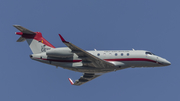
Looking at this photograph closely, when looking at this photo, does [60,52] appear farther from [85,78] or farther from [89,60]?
[85,78]

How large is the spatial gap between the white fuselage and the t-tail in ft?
4.17

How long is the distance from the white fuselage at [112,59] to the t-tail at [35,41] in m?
1.27

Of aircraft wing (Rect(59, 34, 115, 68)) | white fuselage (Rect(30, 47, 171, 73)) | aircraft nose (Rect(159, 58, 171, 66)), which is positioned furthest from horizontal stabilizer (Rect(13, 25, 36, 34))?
aircraft nose (Rect(159, 58, 171, 66))

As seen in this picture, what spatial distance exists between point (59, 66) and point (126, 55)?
8.43 m

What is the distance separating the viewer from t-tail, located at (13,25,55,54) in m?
37.0

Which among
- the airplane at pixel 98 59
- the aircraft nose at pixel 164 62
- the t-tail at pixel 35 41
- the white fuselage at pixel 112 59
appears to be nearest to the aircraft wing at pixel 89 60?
the airplane at pixel 98 59

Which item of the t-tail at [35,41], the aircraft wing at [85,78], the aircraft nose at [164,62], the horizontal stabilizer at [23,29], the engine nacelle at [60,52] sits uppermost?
the horizontal stabilizer at [23,29]

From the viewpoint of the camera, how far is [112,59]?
115 ft

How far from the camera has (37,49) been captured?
3706cm

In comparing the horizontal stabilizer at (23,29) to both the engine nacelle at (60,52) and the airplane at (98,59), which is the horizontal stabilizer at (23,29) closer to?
the airplane at (98,59)

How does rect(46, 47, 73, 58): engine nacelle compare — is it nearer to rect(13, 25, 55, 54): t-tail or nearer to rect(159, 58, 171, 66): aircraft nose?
rect(13, 25, 55, 54): t-tail

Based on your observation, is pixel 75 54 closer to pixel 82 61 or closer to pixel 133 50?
pixel 82 61

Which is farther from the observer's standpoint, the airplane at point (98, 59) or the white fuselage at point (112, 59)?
the white fuselage at point (112, 59)

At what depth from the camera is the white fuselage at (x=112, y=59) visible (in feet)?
114
